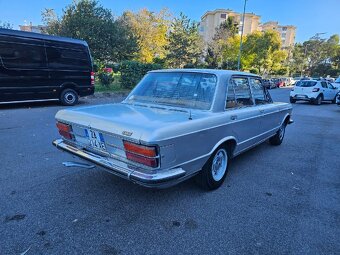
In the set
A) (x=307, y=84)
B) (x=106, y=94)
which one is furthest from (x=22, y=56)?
(x=307, y=84)

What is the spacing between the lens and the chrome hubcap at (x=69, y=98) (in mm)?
10781

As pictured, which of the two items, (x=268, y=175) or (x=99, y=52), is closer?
(x=268, y=175)

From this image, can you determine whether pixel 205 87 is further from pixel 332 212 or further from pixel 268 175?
pixel 332 212

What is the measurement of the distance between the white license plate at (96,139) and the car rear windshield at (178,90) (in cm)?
115

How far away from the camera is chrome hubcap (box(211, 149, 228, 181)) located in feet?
11.6

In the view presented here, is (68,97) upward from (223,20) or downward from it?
downward

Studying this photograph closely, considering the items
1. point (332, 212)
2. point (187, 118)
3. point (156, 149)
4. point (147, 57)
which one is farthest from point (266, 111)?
point (147, 57)

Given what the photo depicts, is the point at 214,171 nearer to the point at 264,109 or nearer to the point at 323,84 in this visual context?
the point at 264,109

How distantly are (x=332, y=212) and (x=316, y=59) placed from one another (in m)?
79.0

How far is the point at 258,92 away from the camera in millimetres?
4770

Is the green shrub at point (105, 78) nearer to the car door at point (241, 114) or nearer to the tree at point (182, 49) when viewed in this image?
the car door at point (241, 114)

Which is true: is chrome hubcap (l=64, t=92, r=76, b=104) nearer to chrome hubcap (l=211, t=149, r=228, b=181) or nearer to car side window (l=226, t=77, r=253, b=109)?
car side window (l=226, t=77, r=253, b=109)

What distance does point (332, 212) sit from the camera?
313cm

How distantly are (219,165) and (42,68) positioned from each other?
28.5 ft
